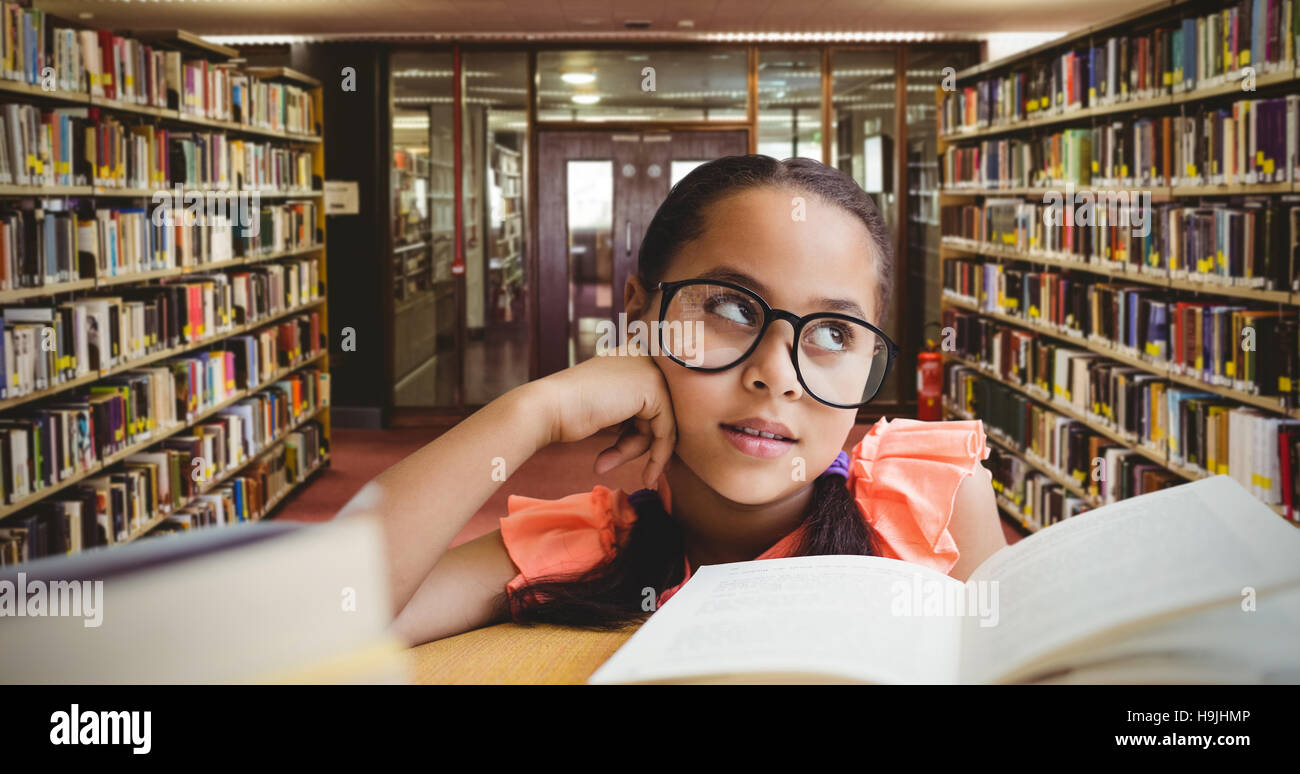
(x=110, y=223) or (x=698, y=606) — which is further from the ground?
(x=110, y=223)

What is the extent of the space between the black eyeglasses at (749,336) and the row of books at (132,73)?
289cm

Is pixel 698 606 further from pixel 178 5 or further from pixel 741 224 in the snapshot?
pixel 178 5

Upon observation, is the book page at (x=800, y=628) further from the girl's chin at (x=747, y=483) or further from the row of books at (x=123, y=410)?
the row of books at (x=123, y=410)

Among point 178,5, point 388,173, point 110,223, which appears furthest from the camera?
point 388,173

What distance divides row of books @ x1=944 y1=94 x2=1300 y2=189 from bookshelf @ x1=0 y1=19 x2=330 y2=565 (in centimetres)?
371

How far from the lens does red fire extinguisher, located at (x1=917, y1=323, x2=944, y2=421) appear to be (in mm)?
6457

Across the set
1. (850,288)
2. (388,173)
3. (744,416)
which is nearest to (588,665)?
(744,416)

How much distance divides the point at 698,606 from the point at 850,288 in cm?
36

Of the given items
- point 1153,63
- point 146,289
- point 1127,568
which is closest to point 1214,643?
point 1127,568

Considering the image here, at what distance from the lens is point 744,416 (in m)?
0.88

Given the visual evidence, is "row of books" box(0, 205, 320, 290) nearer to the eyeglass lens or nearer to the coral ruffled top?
the coral ruffled top

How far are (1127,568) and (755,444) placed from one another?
33 cm

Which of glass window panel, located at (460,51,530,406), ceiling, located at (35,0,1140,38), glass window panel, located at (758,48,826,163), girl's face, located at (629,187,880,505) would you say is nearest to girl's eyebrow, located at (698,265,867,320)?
girl's face, located at (629,187,880,505)

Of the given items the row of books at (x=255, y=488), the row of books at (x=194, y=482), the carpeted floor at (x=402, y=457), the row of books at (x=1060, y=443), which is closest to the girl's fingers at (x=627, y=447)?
the row of books at (x=194, y=482)
